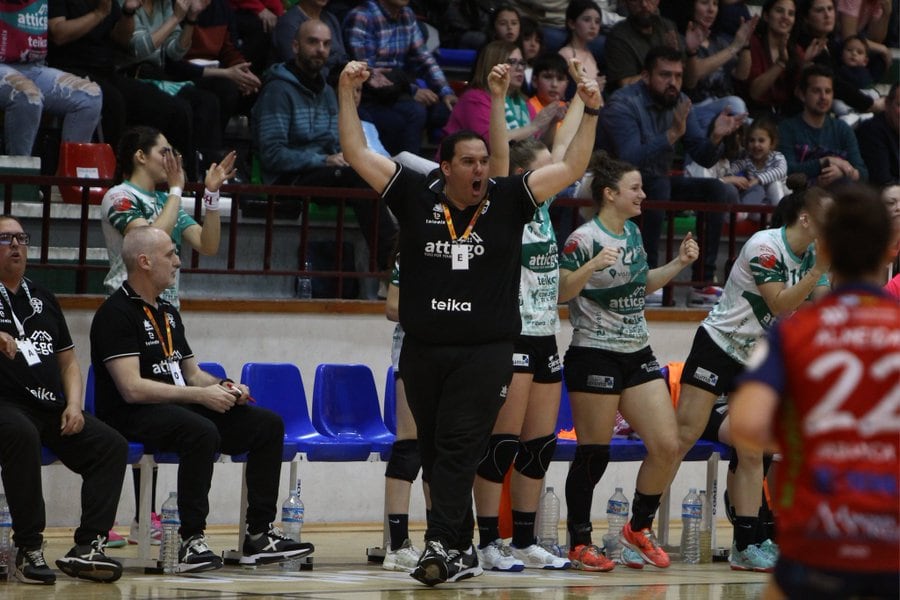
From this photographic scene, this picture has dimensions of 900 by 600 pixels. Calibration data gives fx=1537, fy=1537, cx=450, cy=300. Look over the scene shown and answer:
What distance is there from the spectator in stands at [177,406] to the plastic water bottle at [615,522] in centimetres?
160

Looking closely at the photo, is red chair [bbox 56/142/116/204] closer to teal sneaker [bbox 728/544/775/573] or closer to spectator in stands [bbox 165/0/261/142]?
spectator in stands [bbox 165/0/261/142]

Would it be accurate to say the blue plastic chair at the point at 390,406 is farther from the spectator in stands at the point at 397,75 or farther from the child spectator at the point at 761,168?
the child spectator at the point at 761,168

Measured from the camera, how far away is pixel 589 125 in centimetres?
Result: 637

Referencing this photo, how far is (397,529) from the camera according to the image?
23.4 feet

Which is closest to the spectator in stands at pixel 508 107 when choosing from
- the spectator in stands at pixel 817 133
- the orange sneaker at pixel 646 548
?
the spectator in stands at pixel 817 133

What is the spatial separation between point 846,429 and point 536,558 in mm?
4053

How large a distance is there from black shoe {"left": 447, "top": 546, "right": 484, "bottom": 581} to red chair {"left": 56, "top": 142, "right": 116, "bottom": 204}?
377cm

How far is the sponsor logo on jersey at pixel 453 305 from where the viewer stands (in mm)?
6270

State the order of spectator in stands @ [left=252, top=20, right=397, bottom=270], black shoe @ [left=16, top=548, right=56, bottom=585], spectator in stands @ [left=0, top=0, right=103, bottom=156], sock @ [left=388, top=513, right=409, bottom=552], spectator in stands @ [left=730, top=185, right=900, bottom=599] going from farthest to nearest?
1. spectator in stands @ [left=252, top=20, right=397, bottom=270]
2. spectator in stands @ [left=0, top=0, right=103, bottom=156]
3. sock @ [left=388, top=513, right=409, bottom=552]
4. black shoe @ [left=16, top=548, right=56, bottom=585]
5. spectator in stands @ [left=730, top=185, right=900, bottom=599]

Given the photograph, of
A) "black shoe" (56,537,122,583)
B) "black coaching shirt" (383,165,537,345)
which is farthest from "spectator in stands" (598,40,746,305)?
"black shoe" (56,537,122,583)

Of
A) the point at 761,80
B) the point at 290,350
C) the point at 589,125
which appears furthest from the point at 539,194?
the point at 761,80

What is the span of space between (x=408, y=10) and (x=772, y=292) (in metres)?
4.76

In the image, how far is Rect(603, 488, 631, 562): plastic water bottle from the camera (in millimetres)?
7793

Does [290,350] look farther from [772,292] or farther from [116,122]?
[772,292]
